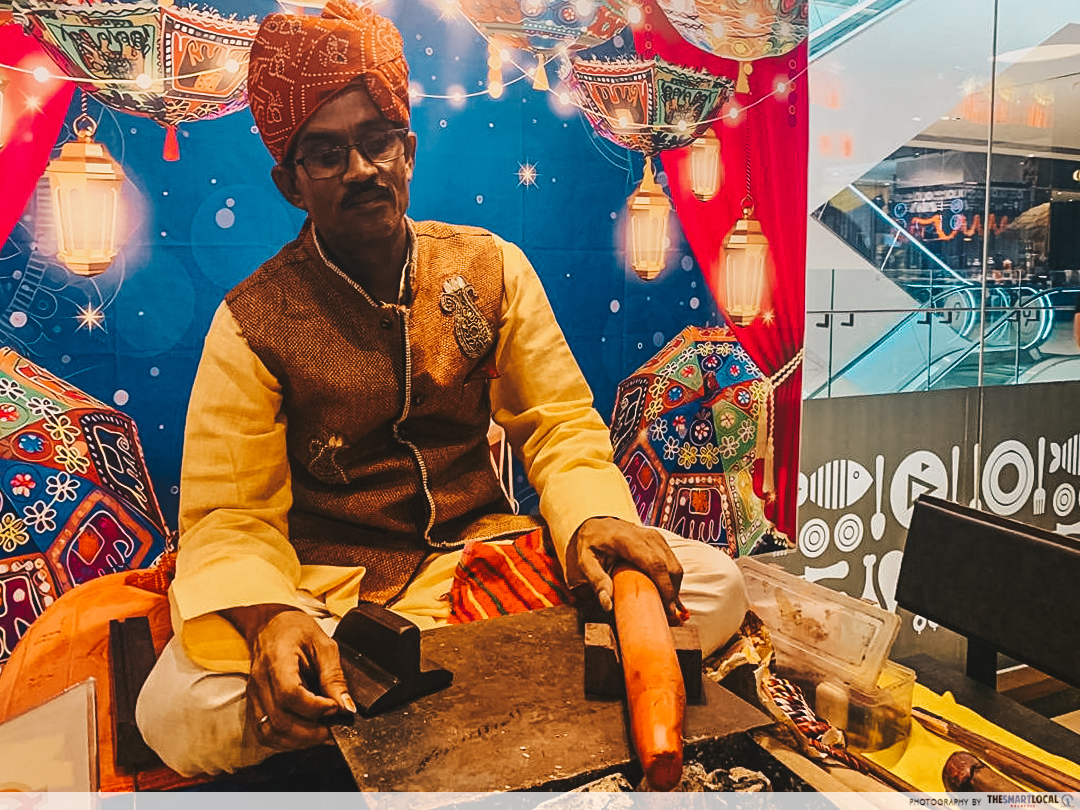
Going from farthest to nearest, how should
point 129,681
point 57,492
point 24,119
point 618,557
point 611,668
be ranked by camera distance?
point 57,492 < point 24,119 < point 129,681 < point 618,557 < point 611,668

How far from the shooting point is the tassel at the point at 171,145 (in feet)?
6.96

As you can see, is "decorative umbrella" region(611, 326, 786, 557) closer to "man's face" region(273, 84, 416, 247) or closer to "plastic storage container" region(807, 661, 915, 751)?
"plastic storage container" region(807, 661, 915, 751)

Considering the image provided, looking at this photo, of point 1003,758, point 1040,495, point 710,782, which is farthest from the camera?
point 1040,495

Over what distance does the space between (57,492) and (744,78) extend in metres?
2.21

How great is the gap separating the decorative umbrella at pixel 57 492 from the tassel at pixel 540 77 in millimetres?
1350

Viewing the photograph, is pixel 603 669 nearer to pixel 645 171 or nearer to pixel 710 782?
pixel 710 782

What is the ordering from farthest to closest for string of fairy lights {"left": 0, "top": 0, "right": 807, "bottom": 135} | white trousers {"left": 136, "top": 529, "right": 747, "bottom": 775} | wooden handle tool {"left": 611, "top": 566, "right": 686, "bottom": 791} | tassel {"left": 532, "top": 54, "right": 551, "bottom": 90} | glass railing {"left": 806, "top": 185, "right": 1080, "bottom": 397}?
1. glass railing {"left": 806, "top": 185, "right": 1080, "bottom": 397}
2. tassel {"left": 532, "top": 54, "right": 551, "bottom": 90}
3. string of fairy lights {"left": 0, "top": 0, "right": 807, "bottom": 135}
4. white trousers {"left": 136, "top": 529, "right": 747, "bottom": 775}
5. wooden handle tool {"left": 611, "top": 566, "right": 686, "bottom": 791}

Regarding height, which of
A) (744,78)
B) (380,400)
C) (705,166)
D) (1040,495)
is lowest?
(1040,495)

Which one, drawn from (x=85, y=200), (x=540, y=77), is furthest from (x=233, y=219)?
(x=540, y=77)

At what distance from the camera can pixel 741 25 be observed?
282 centimetres

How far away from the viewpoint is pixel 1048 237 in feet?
11.7

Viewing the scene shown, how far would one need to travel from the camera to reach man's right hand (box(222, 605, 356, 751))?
1.40 m

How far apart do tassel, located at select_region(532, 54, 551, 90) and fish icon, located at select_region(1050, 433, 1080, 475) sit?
8.56ft

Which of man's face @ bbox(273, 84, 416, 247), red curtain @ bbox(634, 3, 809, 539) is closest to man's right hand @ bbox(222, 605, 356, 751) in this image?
man's face @ bbox(273, 84, 416, 247)
